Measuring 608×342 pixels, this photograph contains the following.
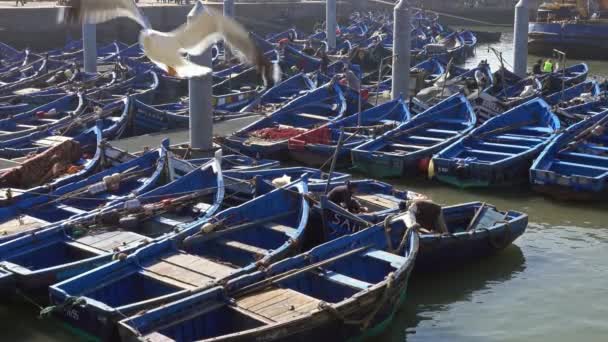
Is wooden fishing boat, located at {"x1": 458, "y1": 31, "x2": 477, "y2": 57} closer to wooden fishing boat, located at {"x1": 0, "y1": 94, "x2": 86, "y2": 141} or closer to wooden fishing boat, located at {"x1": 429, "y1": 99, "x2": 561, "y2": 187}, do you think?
wooden fishing boat, located at {"x1": 429, "y1": 99, "x2": 561, "y2": 187}

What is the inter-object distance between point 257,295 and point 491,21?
6226 centimetres

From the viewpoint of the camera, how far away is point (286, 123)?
21859 mm

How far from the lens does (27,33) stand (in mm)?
44750

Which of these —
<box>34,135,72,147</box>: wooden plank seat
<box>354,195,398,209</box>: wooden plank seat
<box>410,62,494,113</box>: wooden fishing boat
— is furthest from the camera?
<box>410,62,494,113</box>: wooden fishing boat

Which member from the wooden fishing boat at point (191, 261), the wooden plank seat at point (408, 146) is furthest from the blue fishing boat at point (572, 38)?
the wooden fishing boat at point (191, 261)

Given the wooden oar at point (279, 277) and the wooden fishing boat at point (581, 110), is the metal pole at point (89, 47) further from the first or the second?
the wooden oar at point (279, 277)

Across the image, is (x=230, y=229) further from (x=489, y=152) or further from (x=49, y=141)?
(x=49, y=141)

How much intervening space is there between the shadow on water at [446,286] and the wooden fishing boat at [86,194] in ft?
15.7

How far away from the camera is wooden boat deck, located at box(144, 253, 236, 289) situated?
10609 millimetres

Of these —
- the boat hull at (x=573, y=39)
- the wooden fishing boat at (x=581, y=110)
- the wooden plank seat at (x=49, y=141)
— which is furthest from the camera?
the boat hull at (x=573, y=39)

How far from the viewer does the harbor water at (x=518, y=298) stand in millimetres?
11117

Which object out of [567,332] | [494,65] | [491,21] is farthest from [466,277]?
[491,21]

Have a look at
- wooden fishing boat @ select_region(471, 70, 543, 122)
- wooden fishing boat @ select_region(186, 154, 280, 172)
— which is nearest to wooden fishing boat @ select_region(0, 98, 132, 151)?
wooden fishing boat @ select_region(186, 154, 280, 172)

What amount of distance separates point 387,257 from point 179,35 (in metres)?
4.14
